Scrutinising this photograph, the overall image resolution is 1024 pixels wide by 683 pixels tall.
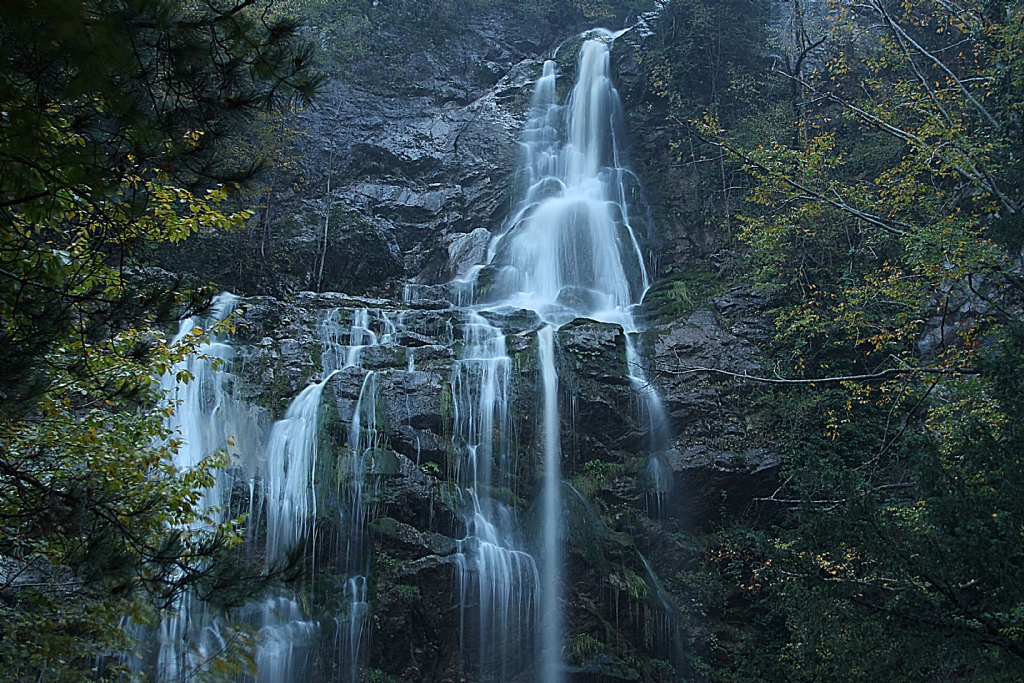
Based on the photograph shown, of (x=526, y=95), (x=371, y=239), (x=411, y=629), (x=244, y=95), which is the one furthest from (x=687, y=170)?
(x=244, y=95)

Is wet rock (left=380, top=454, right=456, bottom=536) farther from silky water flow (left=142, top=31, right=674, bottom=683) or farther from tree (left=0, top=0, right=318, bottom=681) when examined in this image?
tree (left=0, top=0, right=318, bottom=681)

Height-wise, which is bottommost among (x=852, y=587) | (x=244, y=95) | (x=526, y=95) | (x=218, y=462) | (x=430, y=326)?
(x=852, y=587)

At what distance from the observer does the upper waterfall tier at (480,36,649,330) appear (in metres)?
18.0

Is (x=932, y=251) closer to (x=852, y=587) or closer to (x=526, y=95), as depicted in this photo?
(x=852, y=587)

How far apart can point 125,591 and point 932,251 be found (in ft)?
30.1

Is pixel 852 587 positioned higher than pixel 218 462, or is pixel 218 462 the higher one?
pixel 218 462

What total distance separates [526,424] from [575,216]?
7950mm

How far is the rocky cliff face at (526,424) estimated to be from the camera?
11539 mm

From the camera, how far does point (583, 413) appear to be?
13.9 m

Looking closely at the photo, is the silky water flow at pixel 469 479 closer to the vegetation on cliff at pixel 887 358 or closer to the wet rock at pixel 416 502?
the wet rock at pixel 416 502

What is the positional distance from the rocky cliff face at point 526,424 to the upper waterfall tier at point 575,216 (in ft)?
A: 3.44

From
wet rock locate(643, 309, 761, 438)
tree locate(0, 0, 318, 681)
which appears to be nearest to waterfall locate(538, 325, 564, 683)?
wet rock locate(643, 309, 761, 438)

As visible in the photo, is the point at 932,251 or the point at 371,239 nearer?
the point at 932,251

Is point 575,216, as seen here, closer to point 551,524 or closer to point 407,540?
point 551,524
